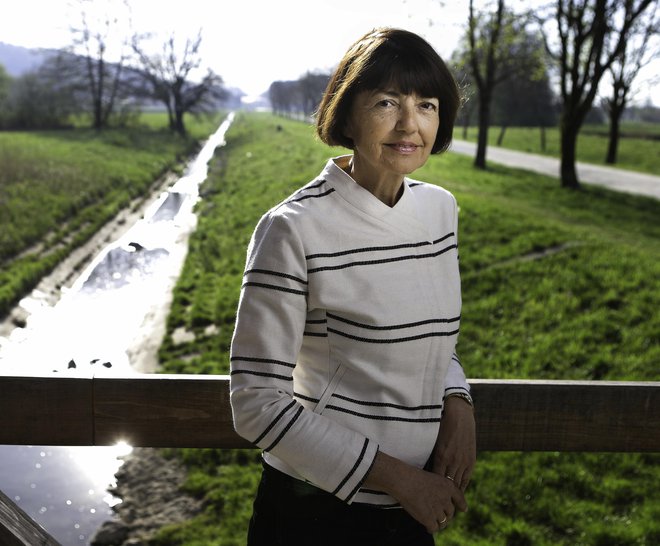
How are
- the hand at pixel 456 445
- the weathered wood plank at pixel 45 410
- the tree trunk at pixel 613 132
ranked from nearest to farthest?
the hand at pixel 456 445 < the weathered wood plank at pixel 45 410 < the tree trunk at pixel 613 132

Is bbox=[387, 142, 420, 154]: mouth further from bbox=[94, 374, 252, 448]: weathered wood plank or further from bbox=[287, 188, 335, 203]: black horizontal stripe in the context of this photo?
bbox=[94, 374, 252, 448]: weathered wood plank

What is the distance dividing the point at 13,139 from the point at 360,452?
125 feet

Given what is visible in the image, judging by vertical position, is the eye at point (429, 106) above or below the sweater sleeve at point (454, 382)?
above

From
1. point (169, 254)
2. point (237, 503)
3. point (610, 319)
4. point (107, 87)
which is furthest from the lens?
point (107, 87)

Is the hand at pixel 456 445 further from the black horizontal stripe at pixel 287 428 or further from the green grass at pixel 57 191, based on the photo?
the green grass at pixel 57 191

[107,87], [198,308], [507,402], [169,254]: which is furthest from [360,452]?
[107,87]

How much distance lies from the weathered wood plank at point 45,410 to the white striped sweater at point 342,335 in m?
0.73

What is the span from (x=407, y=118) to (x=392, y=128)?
0.04 metres

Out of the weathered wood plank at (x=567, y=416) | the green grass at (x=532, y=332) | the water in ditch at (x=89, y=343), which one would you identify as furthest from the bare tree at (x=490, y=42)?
the weathered wood plank at (x=567, y=416)

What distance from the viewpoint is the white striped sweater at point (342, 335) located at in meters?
1.49

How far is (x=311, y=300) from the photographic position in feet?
5.01

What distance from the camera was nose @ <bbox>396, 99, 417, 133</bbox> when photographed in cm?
161

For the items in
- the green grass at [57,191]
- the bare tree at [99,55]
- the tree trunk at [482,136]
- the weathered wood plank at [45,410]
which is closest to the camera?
the weathered wood plank at [45,410]

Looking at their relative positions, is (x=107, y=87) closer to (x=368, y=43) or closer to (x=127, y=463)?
(x=127, y=463)
